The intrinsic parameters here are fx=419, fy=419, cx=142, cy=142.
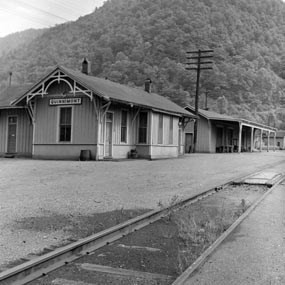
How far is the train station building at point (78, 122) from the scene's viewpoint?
21.1m

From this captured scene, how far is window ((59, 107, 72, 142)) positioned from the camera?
2200cm

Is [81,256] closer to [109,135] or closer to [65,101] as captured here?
[109,135]

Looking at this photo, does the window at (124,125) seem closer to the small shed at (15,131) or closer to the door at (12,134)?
the small shed at (15,131)

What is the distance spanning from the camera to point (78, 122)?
21.6 m

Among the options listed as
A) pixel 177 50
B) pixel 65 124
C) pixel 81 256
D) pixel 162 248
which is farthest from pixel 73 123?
pixel 177 50

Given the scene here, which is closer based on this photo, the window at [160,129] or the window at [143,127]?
the window at [143,127]

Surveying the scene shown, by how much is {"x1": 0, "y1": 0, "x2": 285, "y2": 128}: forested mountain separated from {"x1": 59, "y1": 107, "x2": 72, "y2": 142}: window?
26394mm

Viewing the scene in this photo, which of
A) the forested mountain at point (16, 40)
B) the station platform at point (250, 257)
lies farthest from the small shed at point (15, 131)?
the forested mountain at point (16, 40)

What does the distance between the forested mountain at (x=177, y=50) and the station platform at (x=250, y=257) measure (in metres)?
43.5

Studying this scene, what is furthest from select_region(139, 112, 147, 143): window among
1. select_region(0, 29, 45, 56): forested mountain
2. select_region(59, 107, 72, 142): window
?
select_region(0, 29, 45, 56): forested mountain

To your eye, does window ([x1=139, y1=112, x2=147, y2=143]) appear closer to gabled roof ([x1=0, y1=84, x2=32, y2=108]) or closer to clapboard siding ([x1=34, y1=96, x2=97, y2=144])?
clapboard siding ([x1=34, y1=96, x2=97, y2=144])

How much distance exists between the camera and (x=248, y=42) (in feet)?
308

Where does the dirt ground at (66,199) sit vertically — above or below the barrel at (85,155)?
below

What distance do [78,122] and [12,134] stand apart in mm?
5441
